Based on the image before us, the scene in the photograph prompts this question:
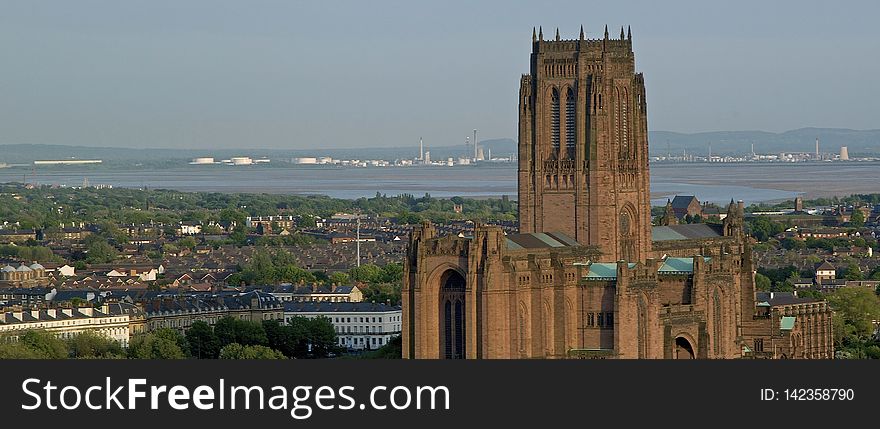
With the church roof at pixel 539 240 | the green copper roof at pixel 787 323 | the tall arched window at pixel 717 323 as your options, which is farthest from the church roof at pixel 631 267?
the green copper roof at pixel 787 323

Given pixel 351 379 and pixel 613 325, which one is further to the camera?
pixel 613 325

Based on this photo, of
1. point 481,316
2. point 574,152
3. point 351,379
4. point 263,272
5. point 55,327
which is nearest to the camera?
point 351,379

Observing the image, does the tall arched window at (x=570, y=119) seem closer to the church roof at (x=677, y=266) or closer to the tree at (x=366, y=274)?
the church roof at (x=677, y=266)

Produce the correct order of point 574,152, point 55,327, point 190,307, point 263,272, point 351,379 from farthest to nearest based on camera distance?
point 263,272 → point 190,307 → point 55,327 → point 574,152 → point 351,379

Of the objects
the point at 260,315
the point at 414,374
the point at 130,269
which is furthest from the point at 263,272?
the point at 414,374

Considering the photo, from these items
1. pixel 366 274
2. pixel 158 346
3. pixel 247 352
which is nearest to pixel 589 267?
pixel 247 352

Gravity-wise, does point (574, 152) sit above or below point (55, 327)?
above

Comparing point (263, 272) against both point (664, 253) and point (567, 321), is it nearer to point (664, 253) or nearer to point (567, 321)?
point (664, 253)

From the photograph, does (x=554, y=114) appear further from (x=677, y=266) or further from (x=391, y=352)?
(x=391, y=352)
